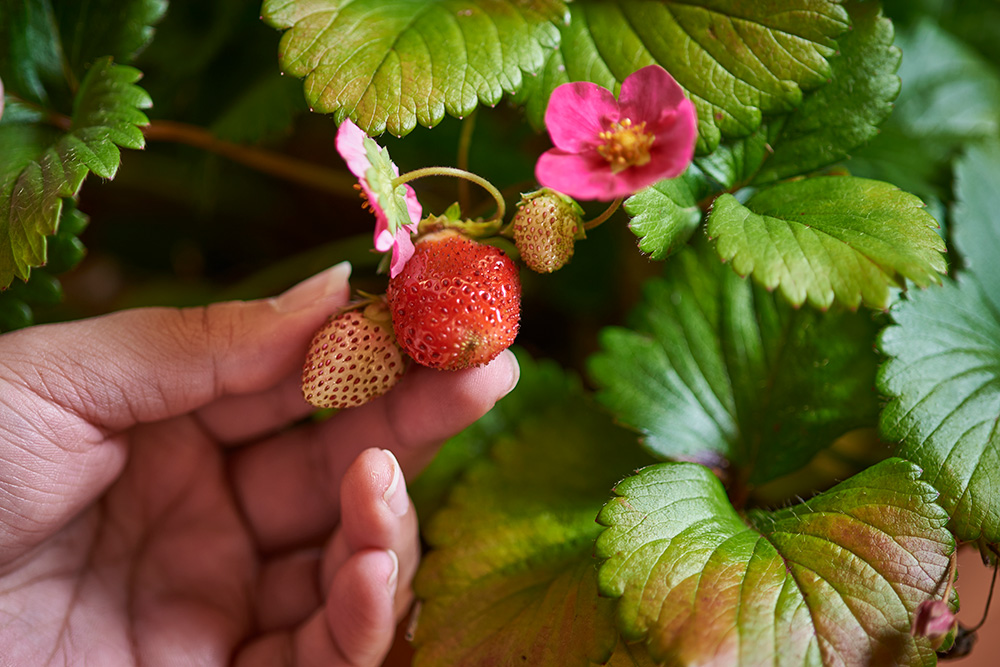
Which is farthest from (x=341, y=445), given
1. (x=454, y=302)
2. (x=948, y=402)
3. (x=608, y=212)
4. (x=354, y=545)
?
(x=948, y=402)

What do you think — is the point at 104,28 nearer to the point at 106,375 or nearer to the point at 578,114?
the point at 106,375

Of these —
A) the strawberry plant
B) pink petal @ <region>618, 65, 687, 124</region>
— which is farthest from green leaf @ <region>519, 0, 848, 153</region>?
pink petal @ <region>618, 65, 687, 124</region>

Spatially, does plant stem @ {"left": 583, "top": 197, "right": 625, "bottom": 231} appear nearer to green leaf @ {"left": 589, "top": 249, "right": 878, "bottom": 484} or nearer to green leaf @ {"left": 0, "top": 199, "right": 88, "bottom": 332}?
green leaf @ {"left": 589, "top": 249, "right": 878, "bottom": 484}

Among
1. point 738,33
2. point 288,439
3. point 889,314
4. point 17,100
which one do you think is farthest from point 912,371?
point 17,100

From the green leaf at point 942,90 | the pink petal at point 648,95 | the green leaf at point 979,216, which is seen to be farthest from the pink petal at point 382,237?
the green leaf at point 942,90

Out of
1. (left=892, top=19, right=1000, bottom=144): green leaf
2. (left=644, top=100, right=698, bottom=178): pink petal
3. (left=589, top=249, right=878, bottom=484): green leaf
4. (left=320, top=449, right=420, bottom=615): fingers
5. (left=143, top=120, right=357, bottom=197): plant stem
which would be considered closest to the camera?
(left=644, top=100, right=698, bottom=178): pink petal
